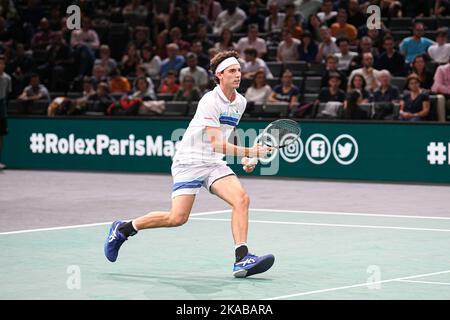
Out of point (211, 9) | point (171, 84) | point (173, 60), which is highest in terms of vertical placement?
point (211, 9)

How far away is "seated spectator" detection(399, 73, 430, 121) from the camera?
18734mm

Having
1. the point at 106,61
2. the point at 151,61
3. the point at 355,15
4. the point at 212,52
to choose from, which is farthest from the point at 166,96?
the point at 355,15

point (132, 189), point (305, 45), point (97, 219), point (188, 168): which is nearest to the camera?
point (188, 168)

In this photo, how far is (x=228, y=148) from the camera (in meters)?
9.41

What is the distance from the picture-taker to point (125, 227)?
9.94 metres

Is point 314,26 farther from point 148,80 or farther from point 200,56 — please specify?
point 148,80

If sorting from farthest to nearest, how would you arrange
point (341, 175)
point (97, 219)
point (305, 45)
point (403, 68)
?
point (305, 45), point (403, 68), point (341, 175), point (97, 219)

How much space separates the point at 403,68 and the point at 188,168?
461 inches

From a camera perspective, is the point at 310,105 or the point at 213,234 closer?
the point at 213,234

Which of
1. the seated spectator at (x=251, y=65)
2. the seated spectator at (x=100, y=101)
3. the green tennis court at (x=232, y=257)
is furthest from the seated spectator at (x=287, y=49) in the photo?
the green tennis court at (x=232, y=257)

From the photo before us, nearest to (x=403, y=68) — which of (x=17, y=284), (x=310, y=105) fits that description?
(x=310, y=105)

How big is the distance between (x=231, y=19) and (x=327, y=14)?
237 centimetres

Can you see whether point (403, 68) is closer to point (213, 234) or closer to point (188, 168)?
point (213, 234)

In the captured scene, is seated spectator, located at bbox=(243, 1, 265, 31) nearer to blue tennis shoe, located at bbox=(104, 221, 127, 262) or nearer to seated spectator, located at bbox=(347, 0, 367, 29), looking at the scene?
seated spectator, located at bbox=(347, 0, 367, 29)
